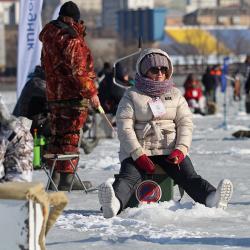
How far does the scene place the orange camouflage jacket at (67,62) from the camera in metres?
9.81

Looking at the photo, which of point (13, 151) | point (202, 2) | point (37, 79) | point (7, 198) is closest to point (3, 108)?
point (13, 151)

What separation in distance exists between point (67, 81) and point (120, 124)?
1.49 m

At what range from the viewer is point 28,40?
16328 millimetres

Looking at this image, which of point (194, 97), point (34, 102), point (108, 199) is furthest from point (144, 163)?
point (194, 97)

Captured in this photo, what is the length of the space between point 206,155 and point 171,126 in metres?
6.01

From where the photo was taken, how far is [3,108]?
5820mm

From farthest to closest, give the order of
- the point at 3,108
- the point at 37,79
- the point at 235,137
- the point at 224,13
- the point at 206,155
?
1. the point at 224,13
2. the point at 235,137
3. the point at 206,155
4. the point at 37,79
5. the point at 3,108

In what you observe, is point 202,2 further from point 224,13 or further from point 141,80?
point 141,80

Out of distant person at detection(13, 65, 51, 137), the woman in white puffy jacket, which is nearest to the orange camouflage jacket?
the woman in white puffy jacket

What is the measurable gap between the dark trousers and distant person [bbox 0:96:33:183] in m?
2.50

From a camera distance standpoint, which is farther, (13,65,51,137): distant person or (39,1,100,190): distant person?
(13,65,51,137): distant person

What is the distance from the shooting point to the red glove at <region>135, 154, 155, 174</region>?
8492 mm

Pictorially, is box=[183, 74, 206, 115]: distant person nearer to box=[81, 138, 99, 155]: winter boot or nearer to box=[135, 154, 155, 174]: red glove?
box=[81, 138, 99, 155]: winter boot

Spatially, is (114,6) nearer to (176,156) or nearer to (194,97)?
(194,97)
